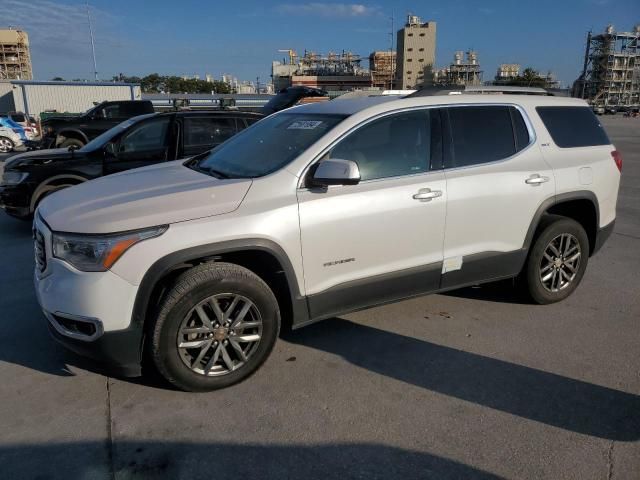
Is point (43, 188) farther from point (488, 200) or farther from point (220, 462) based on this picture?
point (488, 200)

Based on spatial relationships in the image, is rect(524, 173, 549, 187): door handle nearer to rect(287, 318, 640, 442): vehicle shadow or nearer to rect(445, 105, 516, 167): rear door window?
rect(445, 105, 516, 167): rear door window

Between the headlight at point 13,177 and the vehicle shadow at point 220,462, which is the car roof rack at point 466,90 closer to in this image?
the vehicle shadow at point 220,462

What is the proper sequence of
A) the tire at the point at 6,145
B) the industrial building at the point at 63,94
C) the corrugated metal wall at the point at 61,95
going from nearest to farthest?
the tire at the point at 6,145 < the industrial building at the point at 63,94 < the corrugated metal wall at the point at 61,95

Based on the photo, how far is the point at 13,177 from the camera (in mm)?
6633

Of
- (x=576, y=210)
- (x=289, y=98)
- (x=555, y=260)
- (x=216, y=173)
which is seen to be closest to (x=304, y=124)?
(x=216, y=173)

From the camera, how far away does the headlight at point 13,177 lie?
21.5 ft

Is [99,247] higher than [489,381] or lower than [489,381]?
higher

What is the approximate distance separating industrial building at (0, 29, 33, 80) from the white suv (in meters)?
144

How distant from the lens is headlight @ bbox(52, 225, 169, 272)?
106 inches

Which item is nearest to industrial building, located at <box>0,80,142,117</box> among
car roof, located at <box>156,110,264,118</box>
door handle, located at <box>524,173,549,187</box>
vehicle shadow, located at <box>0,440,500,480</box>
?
car roof, located at <box>156,110,264,118</box>

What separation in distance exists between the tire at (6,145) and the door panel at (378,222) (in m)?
19.3

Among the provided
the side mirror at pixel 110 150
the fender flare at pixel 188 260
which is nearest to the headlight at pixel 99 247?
the fender flare at pixel 188 260

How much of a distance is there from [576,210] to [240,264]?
324cm

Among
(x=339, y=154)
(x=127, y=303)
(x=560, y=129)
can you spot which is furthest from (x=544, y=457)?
(x=560, y=129)
